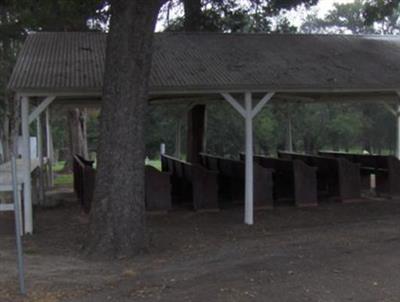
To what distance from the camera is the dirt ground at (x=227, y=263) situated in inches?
252

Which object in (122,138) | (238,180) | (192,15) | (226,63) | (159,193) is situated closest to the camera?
(122,138)

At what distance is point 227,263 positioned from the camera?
7816 mm

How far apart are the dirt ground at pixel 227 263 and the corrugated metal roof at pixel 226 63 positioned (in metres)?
2.61

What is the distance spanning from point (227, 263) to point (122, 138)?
2.30 m

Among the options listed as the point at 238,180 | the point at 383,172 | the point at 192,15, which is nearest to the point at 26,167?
the point at 238,180

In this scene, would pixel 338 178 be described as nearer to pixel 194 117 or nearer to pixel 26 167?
pixel 194 117

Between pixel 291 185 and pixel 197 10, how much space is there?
22.9 ft

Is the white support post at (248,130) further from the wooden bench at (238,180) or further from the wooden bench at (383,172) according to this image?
the wooden bench at (383,172)

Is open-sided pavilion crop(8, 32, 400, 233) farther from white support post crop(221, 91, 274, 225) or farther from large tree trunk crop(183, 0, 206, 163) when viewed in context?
large tree trunk crop(183, 0, 206, 163)

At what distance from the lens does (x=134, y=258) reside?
850cm

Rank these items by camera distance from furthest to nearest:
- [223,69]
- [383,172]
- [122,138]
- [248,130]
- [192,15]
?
[192,15]
[383,172]
[223,69]
[248,130]
[122,138]

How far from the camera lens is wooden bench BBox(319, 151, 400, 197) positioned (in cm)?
1495

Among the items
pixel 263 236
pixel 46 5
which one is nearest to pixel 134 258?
pixel 263 236

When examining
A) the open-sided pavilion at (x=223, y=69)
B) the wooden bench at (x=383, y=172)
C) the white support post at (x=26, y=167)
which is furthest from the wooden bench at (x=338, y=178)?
the white support post at (x=26, y=167)
